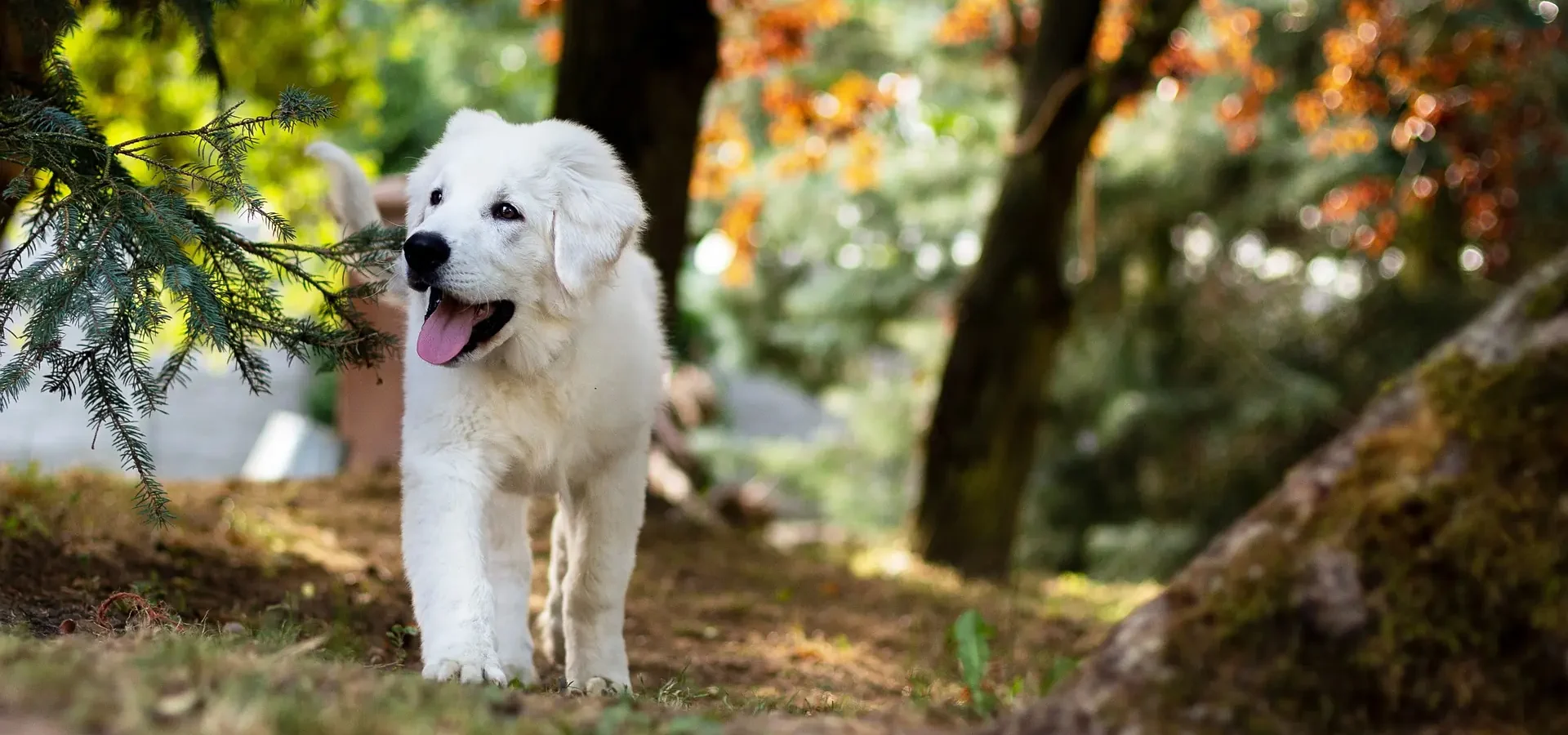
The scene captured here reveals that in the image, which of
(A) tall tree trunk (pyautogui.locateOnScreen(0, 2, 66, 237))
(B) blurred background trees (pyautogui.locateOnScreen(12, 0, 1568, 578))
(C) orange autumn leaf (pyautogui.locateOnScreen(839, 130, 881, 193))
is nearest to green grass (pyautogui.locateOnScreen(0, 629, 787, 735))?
(A) tall tree trunk (pyautogui.locateOnScreen(0, 2, 66, 237))

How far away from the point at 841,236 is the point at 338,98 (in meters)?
6.39

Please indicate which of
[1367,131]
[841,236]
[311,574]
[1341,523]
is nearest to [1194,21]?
[1367,131]

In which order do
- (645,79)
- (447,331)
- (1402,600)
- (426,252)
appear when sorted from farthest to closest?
(645,79) → (447,331) → (426,252) → (1402,600)

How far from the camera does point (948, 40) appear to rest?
13258 millimetres

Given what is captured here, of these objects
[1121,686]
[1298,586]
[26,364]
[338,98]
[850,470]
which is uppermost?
[338,98]

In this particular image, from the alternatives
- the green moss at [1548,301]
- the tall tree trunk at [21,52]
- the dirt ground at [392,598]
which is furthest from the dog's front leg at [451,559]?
the green moss at [1548,301]

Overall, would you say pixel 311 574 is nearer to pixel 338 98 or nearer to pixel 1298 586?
pixel 1298 586

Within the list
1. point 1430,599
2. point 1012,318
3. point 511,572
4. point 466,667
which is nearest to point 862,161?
point 1012,318

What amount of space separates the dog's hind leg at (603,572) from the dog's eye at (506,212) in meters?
0.80

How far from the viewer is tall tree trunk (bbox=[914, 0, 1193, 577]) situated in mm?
9539

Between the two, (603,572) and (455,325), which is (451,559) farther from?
(603,572)

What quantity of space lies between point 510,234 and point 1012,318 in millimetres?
6439

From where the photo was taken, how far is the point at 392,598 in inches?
197

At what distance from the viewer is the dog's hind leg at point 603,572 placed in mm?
3938
